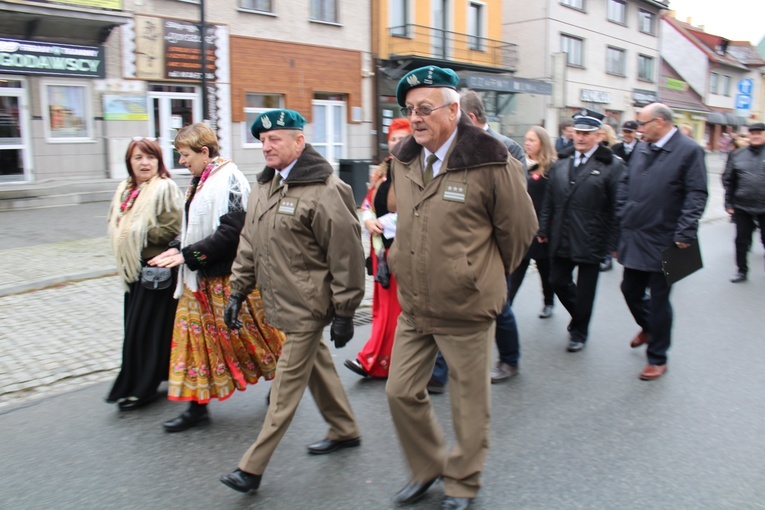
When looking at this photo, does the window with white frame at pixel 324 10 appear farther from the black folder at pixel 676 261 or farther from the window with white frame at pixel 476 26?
the black folder at pixel 676 261

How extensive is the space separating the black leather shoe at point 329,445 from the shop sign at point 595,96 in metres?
31.4

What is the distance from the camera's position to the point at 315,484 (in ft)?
11.0

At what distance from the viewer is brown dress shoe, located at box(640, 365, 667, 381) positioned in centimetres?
483

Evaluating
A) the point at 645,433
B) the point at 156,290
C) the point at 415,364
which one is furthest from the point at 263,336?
the point at 645,433

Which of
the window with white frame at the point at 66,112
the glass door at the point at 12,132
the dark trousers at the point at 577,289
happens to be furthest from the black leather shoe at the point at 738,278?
the glass door at the point at 12,132

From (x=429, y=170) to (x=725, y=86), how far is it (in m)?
50.5

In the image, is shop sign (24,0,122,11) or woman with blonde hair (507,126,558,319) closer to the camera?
woman with blonde hair (507,126,558,319)

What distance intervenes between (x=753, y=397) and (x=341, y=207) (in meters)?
3.11

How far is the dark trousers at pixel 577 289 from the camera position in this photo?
5320 mm

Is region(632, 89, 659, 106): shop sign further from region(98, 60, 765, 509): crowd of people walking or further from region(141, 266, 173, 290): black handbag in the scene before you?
region(141, 266, 173, 290): black handbag

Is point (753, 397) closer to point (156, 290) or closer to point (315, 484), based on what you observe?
point (315, 484)

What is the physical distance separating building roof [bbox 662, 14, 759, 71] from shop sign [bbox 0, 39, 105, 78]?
128 ft

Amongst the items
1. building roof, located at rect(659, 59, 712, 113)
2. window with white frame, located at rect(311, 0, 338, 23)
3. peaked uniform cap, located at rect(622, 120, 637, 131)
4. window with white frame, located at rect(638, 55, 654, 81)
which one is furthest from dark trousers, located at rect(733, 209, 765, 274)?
building roof, located at rect(659, 59, 712, 113)

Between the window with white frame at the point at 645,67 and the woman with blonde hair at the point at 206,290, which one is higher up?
the window with white frame at the point at 645,67
